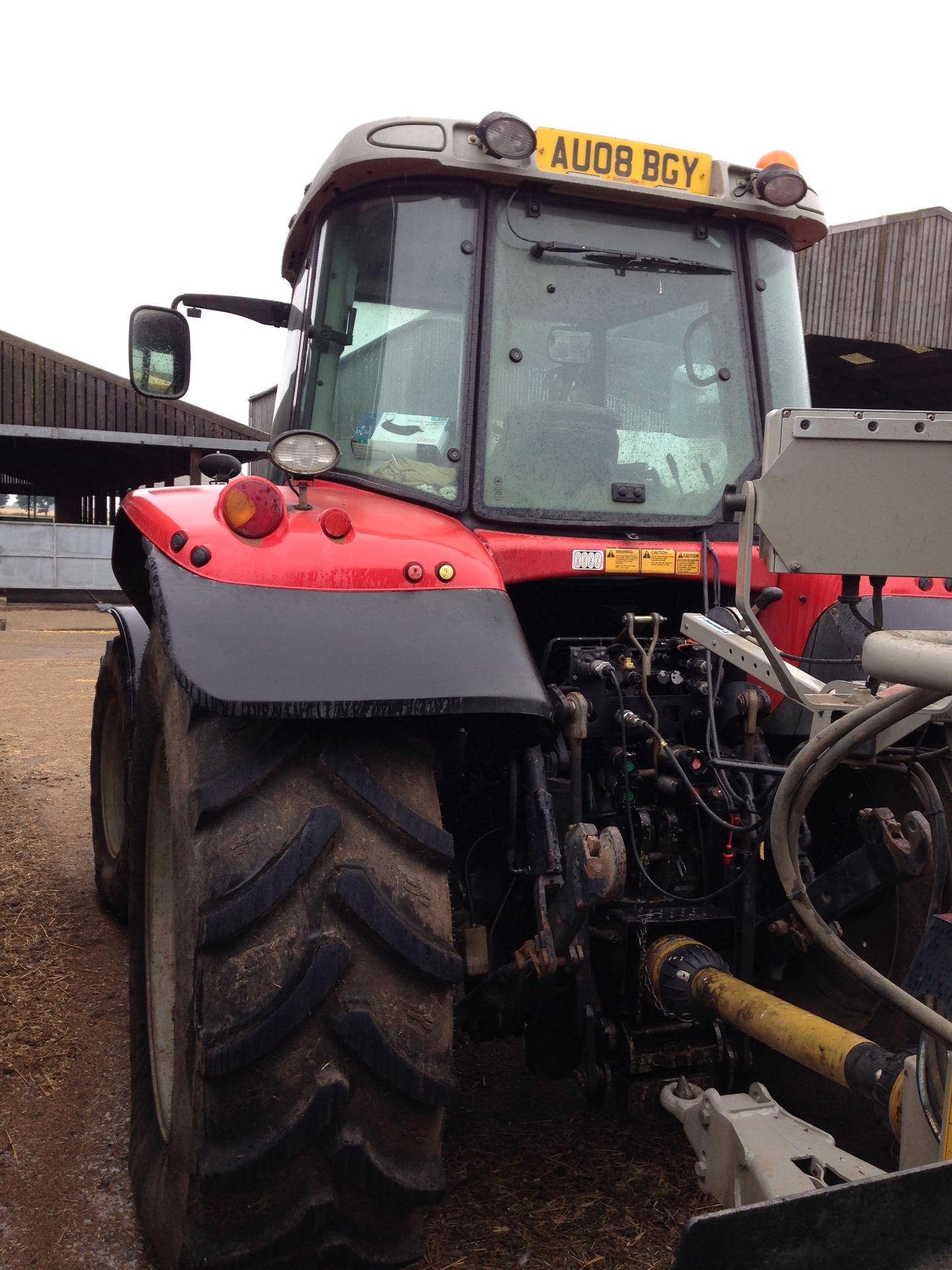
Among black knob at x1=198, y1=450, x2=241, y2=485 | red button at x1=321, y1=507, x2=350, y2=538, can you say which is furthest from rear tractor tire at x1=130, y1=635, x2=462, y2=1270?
black knob at x1=198, y1=450, x2=241, y2=485

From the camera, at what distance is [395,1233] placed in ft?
5.83

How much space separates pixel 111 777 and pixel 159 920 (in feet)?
6.29

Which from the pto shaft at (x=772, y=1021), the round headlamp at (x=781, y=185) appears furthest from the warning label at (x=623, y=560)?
the round headlamp at (x=781, y=185)

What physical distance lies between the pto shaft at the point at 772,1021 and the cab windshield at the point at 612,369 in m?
1.10

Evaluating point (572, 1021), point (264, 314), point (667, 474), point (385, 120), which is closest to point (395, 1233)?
point (572, 1021)

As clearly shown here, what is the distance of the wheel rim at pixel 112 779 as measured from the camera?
4234mm

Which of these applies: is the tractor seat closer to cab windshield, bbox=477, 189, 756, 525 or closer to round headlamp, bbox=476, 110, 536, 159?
cab windshield, bbox=477, 189, 756, 525

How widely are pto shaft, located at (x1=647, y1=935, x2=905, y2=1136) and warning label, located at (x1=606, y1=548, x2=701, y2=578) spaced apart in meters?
0.89

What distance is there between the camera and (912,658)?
1.30m

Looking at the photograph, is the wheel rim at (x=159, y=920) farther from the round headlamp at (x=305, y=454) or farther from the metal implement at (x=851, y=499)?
the metal implement at (x=851, y=499)

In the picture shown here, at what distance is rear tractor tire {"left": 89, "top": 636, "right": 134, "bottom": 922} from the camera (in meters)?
4.02

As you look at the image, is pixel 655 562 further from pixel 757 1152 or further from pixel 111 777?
pixel 111 777

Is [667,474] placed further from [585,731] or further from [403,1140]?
[403,1140]

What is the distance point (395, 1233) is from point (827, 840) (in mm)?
1391
